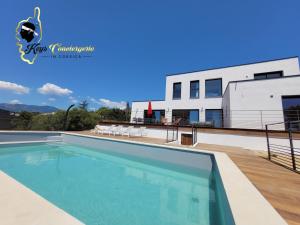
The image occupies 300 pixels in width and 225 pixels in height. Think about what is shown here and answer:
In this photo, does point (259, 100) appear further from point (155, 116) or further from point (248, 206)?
point (155, 116)

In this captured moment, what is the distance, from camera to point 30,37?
10.6 metres

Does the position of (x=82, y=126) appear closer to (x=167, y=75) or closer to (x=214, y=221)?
(x=167, y=75)

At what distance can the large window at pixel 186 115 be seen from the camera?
13172 millimetres

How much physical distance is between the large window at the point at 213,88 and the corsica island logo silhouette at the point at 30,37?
45.2 ft

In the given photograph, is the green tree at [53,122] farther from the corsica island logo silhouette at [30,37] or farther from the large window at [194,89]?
the large window at [194,89]

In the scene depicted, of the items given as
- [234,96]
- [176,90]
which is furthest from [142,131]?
[176,90]

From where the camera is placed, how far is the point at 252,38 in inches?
413

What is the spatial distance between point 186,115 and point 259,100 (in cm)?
613

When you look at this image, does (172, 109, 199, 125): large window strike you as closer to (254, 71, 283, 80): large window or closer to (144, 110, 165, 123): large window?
(144, 110, 165, 123): large window

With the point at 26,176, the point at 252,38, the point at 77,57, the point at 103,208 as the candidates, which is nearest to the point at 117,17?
the point at 77,57

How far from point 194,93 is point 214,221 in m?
12.4

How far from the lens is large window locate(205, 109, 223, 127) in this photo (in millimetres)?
11537

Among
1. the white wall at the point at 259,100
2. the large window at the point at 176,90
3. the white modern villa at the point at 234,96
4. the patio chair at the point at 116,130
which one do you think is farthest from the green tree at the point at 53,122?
the white wall at the point at 259,100

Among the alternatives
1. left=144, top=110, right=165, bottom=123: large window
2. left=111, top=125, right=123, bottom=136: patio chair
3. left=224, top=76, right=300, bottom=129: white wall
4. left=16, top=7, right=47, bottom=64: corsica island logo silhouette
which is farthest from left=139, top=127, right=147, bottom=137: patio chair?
left=16, top=7, right=47, bottom=64: corsica island logo silhouette
